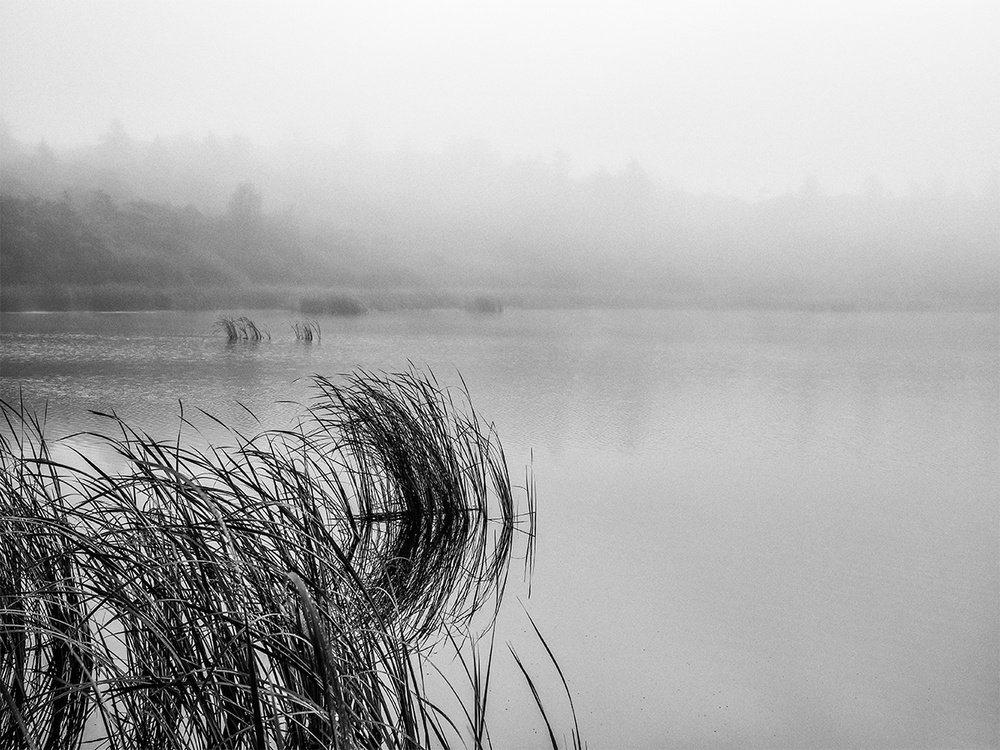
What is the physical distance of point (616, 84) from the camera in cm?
648

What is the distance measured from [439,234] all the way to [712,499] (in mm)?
3884

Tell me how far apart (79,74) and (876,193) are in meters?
7.21

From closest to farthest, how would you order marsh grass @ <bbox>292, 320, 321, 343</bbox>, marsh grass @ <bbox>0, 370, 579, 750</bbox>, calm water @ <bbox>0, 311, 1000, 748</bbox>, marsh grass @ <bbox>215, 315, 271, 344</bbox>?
marsh grass @ <bbox>0, 370, 579, 750</bbox> → calm water @ <bbox>0, 311, 1000, 748</bbox> → marsh grass @ <bbox>215, 315, 271, 344</bbox> → marsh grass @ <bbox>292, 320, 321, 343</bbox>

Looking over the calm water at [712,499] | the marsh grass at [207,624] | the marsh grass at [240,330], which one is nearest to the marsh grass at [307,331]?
the calm water at [712,499]

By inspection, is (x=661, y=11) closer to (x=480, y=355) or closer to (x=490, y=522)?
(x=480, y=355)

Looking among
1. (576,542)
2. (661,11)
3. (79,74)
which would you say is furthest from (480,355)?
(576,542)

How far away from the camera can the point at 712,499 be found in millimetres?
3402

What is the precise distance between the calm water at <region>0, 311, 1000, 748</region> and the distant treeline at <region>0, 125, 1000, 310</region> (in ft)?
1.62

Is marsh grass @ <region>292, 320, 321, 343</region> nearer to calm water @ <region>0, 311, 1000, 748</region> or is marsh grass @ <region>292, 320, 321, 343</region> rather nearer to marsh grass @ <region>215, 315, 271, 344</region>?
calm water @ <region>0, 311, 1000, 748</region>

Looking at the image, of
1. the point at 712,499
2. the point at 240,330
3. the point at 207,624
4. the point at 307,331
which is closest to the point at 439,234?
the point at 307,331

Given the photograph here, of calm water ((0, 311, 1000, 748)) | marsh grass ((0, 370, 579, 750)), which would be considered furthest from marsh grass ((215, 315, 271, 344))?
marsh grass ((0, 370, 579, 750))

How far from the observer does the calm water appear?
1729mm

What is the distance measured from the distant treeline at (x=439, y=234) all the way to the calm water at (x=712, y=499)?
19.4 inches

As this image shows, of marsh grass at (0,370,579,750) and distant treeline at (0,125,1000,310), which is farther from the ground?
distant treeline at (0,125,1000,310)
